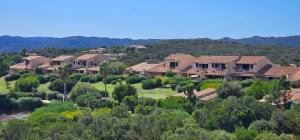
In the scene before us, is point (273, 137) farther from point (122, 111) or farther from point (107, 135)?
point (122, 111)

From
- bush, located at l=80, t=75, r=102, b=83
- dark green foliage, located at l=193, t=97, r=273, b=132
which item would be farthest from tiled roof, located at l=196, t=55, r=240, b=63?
dark green foliage, located at l=193, t=97, r=273, b=132

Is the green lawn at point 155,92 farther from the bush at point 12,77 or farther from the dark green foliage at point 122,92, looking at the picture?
the bush at point 12,77

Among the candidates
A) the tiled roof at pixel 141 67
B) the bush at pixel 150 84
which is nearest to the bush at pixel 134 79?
the bush at pixel 150 84

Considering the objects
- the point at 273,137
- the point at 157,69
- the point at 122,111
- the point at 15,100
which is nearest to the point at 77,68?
the point at 157,69

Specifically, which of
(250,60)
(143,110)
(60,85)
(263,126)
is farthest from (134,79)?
(263,126)

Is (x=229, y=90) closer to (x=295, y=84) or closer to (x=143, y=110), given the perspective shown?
(x=295, y=84)

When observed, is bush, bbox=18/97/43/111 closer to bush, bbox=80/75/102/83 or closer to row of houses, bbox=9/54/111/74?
bush, bbox=80/75/102/83
